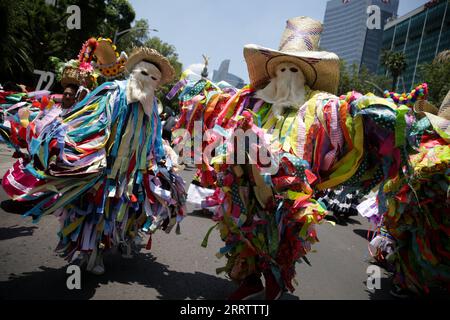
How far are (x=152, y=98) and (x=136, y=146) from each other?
0.49 meters

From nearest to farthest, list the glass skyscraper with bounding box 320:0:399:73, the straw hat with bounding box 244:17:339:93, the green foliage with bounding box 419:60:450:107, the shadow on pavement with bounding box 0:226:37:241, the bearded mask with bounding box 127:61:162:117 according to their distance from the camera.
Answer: the straw hat with bounding box 244:17:339:93 → the bearded mask with bounding box 127:61:162:117 → the shadow on pavement with bounding box 0:226:37:241 → the green foliage with bounding box 419:60:450:107 → the glass skyscraper with bounding box 320:0:399:73

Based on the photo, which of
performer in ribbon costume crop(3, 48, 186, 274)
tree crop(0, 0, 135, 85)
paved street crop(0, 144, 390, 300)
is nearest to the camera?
performer in ribbon costume crop(3, 48, 186, 274)

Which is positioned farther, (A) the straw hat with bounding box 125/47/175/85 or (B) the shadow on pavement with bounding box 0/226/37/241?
(B) the shadow on pavement with bounding box 0/226/37/241

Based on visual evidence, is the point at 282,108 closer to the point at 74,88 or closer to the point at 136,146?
the point at 136,146

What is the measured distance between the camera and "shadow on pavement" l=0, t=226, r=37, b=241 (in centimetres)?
406

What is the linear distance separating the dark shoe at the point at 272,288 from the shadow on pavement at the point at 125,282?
53 cm

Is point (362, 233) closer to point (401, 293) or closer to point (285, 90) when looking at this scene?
point (401, 293)

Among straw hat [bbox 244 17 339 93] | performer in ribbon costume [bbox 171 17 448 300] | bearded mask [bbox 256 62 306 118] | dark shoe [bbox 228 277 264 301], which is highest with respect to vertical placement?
straw hat [bbox 244 17 339 93]

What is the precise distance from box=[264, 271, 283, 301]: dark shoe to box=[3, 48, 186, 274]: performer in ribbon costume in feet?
3.98

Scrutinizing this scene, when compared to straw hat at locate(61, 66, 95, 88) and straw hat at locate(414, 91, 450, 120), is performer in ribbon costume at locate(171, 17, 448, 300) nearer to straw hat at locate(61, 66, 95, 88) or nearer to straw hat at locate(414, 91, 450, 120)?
straw hat at locate(61, 66, 95, 88)

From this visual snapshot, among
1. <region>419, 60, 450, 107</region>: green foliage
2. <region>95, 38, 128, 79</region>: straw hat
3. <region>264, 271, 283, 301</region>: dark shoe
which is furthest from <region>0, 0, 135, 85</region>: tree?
<region>419, 60, 450, 107</region>: green foliage

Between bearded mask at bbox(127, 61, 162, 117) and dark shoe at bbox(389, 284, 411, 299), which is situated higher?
bearded mask at bbox(127, 61, 162, 117)

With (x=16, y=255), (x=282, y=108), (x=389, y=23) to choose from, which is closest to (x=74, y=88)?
(x=16, y=255)

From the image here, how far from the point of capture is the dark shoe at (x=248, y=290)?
9.65 feet
